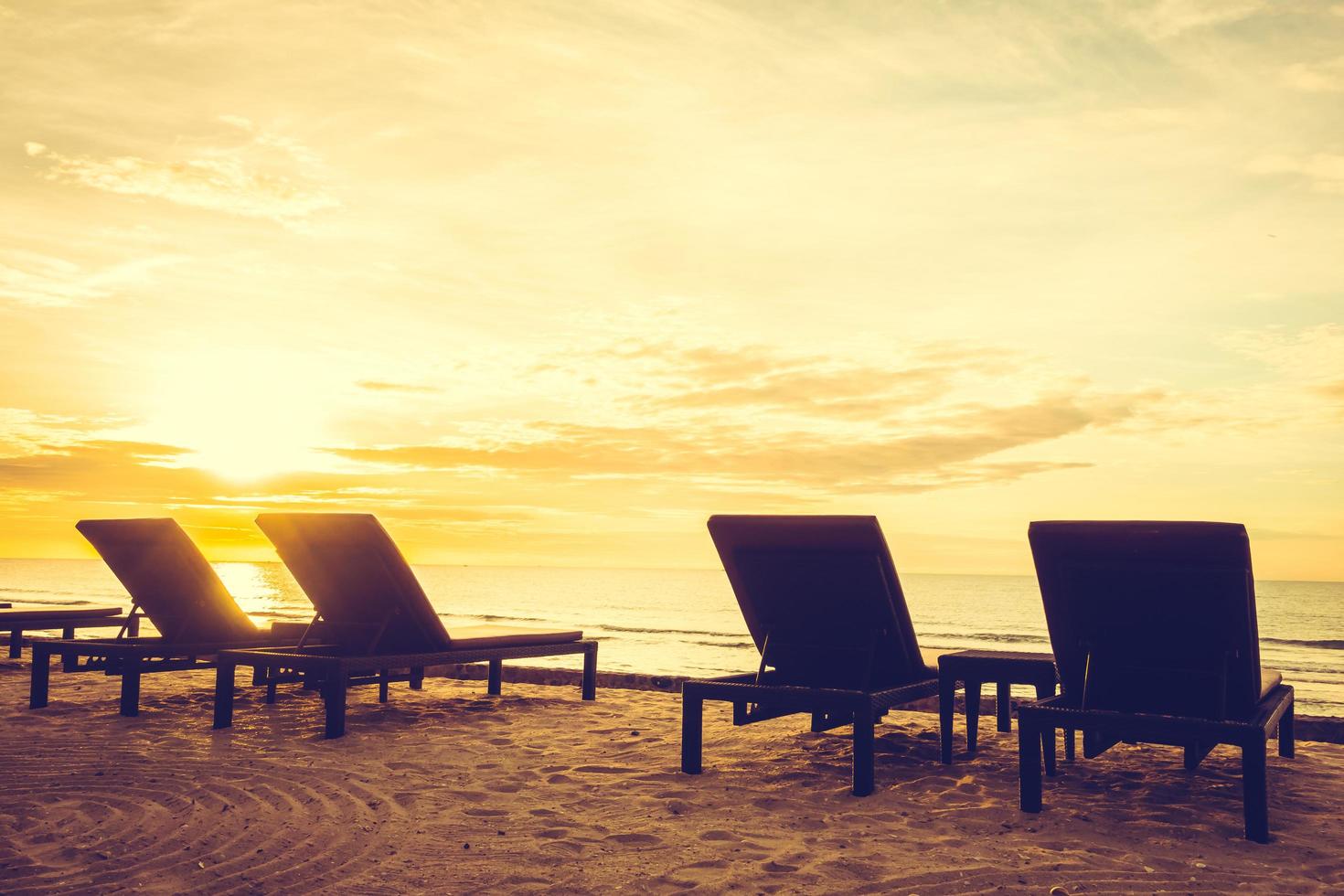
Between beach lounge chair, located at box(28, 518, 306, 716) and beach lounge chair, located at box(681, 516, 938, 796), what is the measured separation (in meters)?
4.37

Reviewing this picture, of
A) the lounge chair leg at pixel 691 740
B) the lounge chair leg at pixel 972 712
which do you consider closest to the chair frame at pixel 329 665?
the lounge chair leg at pixel 691 740

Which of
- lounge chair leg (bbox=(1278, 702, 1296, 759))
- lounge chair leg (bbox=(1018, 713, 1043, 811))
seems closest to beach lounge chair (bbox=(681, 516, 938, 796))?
lounge chair leg (bbox=(1018, 713, 1043, 811))

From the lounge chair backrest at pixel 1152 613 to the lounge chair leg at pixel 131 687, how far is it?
672cm

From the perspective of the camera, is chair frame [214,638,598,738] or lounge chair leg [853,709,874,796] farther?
chair frame [214,638,598,738]

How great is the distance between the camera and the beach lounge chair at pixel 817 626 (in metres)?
5.43

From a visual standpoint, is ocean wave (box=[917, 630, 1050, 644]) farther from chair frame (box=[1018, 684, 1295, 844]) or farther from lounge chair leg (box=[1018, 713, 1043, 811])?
lounge chair leg (box=[1018, 713, 1043, 811])

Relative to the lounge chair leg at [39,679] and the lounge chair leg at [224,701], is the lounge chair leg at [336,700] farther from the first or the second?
the lounge chair leg at [39,679]

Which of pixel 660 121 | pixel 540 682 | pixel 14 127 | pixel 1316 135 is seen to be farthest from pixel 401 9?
pixel 1316 135

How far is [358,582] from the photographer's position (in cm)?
734

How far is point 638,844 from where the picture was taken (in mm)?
4113

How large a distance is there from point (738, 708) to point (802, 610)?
0.71 metres

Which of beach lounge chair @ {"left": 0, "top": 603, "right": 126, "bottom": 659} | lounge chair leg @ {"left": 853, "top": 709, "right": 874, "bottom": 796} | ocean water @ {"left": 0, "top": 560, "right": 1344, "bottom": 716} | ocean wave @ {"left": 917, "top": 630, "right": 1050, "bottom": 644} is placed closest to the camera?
lounge chair leg @ {"left": 853, "top": 709, "right": 874, "bottom": 796}

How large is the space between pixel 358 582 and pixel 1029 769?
4.96m

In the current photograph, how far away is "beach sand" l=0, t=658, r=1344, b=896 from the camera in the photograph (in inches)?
145
